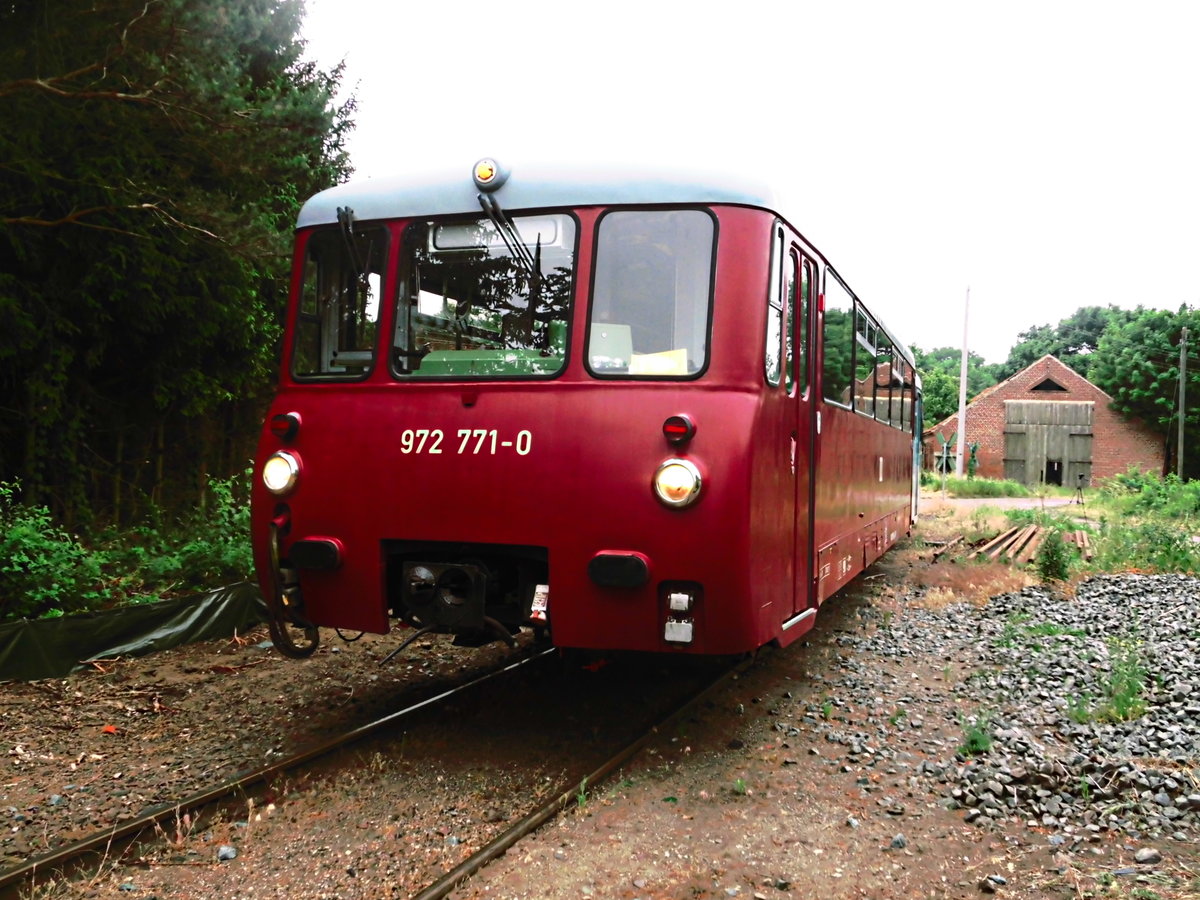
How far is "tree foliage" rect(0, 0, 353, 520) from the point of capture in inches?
310

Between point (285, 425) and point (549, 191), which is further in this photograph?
point (285, 425)

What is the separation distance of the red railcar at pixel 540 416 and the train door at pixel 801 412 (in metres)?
0.05

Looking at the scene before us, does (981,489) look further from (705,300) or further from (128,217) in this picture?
(705,300)

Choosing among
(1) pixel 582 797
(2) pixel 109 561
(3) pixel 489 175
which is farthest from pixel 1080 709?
(2) pixel 109 561

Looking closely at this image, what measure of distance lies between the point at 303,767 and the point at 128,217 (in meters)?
6.13

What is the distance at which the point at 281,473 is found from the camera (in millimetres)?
5055

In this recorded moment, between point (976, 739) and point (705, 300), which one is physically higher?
point (705, 300)

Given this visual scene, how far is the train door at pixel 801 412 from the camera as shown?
543 cm

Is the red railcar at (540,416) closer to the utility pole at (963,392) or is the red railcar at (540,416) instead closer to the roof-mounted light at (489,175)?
the roof-mounted light at (489,175)

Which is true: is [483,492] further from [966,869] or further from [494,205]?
[966,869]

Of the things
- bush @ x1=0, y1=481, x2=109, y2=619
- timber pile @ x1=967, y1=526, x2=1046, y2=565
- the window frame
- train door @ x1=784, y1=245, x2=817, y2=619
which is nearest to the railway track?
train door @ x1=784, y1=245, x2=817, y2=619

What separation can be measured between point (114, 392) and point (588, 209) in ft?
26.3

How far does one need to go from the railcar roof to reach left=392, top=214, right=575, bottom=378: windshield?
3.8 inches

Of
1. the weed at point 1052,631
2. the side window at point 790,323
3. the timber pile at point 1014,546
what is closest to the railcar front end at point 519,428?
the side window at point 790,323
